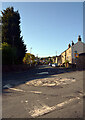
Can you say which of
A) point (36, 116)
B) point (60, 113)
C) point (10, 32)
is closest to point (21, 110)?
point (36, 116)

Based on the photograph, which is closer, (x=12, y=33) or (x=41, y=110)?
(x=41, y=110)

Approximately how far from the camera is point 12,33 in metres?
27.2

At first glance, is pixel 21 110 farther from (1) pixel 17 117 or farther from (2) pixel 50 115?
(2) pixel 50 115

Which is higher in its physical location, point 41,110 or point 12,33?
point 12,33

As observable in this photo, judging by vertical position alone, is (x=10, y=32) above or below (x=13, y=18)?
below

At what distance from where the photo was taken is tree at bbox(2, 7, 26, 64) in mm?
26469

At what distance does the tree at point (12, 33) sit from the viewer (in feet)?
86.8

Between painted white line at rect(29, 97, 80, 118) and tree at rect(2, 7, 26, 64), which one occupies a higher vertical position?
tree at rect(2, 7, 26, 64)

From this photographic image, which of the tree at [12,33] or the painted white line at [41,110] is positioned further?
the tree at [12,33]

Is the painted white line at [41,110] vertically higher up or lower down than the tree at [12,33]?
lower down

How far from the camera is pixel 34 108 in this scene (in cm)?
384

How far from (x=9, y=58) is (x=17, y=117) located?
829 inches

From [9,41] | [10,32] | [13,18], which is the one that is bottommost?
[9,41]

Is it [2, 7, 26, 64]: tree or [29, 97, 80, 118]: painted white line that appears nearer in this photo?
[29, 97, 80, 118]: painted white line
